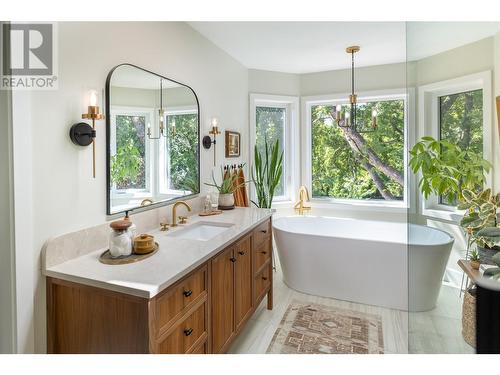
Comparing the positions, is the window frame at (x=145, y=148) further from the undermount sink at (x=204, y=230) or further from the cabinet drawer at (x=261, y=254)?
the cabinet drawer at (x=261, y=254)

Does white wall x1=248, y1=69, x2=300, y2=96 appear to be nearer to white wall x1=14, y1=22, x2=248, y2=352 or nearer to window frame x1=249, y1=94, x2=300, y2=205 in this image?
window frame x1=249, y1=94, x2=300, y2=205

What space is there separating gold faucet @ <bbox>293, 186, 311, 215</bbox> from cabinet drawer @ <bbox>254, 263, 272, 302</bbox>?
5.09 feet

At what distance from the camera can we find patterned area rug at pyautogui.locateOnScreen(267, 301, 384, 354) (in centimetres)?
206

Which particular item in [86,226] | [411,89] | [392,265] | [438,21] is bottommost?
[392,265]

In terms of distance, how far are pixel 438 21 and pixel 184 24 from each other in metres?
1.84

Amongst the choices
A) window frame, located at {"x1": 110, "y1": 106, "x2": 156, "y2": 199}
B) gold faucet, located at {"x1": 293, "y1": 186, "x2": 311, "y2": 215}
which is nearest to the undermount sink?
window frame, located at {"x1": 110, "y1": 106, "x2": 156, "y2": 199}

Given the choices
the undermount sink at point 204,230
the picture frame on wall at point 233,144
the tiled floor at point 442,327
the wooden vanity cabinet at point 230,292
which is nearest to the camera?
the tiled floor at point 442,327

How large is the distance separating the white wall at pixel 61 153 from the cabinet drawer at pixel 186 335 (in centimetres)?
62

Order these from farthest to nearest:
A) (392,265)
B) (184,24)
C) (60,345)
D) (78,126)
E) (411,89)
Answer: (392,265) < (184,24) < (411,89) < (78,126) < (60,345)

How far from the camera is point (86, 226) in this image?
1562mm

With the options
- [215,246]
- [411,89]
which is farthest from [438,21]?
[215,246]

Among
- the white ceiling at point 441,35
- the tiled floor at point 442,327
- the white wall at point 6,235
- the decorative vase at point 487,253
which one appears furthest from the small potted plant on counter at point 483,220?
the white wall at point 6,235

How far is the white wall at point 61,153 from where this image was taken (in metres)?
1.25

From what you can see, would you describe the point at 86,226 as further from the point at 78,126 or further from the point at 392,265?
the point at 392,265
